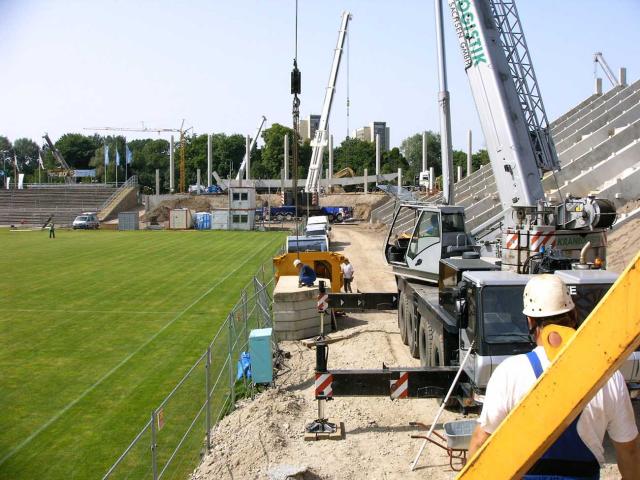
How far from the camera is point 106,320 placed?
20234 mm

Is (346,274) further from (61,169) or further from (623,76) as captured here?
(61,169)

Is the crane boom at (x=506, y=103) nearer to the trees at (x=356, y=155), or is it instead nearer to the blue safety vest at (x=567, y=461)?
the blue safety vest at (x=567, y=461)

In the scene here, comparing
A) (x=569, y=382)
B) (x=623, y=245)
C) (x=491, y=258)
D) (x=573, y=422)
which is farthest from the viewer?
(x=623, y=245)

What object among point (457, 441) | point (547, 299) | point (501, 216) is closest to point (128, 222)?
point (501, 216)

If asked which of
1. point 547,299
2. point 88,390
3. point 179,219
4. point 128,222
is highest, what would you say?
point 547,299

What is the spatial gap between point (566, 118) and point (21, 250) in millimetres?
42036

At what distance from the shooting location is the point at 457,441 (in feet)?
26.9

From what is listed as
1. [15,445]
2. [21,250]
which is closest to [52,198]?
[21,250]

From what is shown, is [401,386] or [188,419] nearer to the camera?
[401,386]

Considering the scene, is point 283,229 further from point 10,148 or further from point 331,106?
point 10,148

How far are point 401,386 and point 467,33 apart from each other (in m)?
10.4

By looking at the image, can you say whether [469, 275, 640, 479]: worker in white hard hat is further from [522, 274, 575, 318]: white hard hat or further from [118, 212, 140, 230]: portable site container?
[118, 212, 140, 230]: portable site container

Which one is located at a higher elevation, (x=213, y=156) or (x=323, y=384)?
(x=213, y=156)

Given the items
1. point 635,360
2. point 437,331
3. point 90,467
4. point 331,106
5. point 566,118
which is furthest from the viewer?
point 331,106
